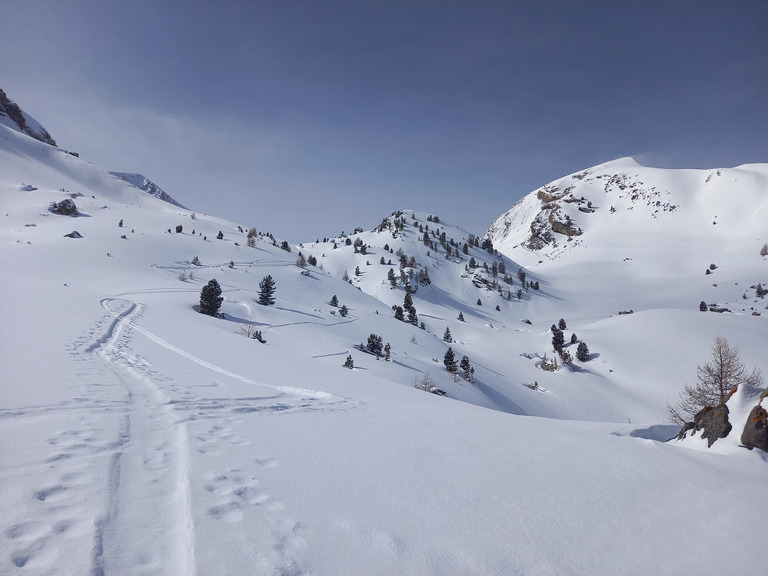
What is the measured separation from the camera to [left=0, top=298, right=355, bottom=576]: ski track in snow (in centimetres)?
215

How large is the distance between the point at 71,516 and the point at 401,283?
81.0 meters

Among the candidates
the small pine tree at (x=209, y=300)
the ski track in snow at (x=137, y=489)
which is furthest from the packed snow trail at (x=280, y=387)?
the small pine tree at (x=209, y=300)

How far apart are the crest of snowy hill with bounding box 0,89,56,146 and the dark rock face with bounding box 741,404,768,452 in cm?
19398

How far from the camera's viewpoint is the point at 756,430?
16.9 feet

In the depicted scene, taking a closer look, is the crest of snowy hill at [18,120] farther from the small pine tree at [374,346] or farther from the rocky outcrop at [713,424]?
the rocky outcrop at [713,424]

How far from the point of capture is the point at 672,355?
1833 inches

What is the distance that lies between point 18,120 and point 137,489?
19895 cm

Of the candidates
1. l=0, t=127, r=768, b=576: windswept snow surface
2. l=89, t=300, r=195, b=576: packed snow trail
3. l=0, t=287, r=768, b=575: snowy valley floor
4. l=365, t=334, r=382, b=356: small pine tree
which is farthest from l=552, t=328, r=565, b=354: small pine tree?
l=89, t=300, r=195, b=576: packed snow trail

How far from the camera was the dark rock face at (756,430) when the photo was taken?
5.06 metres

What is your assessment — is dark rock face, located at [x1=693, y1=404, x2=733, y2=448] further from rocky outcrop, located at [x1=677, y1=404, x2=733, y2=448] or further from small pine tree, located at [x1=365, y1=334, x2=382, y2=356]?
small pine tree, located at [x1=365, y1=334, x2=382, y2=356]

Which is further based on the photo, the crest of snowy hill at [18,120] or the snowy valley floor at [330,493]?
the crest of snowy hill at [18,120]

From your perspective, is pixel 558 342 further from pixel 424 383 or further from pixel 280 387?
pixel 280 387

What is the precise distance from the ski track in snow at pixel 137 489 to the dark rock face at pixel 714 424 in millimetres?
7229

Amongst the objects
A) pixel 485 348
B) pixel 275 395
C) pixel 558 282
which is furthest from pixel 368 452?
pixel 558 282
